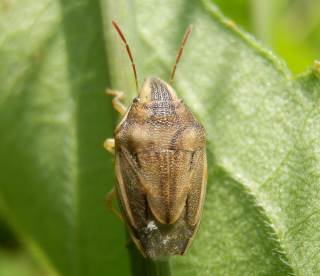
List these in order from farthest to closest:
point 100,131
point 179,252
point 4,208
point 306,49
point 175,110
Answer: point 306,49 < point 4,208 < point 100,131 < point 175,110 < point 179,252

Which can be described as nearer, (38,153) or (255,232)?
(255,232)

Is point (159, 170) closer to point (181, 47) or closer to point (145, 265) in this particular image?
point (145, 265)

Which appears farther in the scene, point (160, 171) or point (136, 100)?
point (136, 100)

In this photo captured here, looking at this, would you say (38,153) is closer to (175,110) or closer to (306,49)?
(175,110)

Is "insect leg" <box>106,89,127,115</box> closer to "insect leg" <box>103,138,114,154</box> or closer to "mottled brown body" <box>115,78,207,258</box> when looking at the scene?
"mottled brown body" <box>115,78,207,258</box>

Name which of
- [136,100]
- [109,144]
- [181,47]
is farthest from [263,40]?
[109,144]

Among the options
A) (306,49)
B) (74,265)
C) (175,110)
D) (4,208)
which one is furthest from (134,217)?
(306,49)
